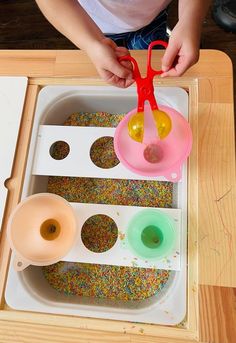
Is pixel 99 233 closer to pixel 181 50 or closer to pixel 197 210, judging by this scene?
pixel 197 210

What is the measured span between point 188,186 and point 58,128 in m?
0.28

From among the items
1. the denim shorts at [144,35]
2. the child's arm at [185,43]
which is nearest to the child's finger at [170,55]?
the child's arm at [185,43]

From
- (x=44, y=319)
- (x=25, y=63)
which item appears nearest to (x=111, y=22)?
(x=25, y=63)

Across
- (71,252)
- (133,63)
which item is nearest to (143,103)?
(133,63)

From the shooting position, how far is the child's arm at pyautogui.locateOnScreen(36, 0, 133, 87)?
58 cm

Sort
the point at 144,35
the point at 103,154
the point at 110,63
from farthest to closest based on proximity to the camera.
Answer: the point at 144,35, the point at 103,154, the point at 110,63

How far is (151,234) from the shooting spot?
0.61 metres

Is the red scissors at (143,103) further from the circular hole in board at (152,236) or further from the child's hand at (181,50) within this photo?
the circular hole in board at (152,236)

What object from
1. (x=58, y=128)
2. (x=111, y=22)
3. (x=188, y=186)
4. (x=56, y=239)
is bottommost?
(x=56, y=239)

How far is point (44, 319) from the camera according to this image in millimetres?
547

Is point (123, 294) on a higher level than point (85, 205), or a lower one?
lower

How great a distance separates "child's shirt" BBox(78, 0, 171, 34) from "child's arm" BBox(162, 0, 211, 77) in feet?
0.71

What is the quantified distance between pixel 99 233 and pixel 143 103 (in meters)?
0.26

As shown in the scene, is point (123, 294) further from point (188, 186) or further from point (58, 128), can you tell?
point (58, 128)
